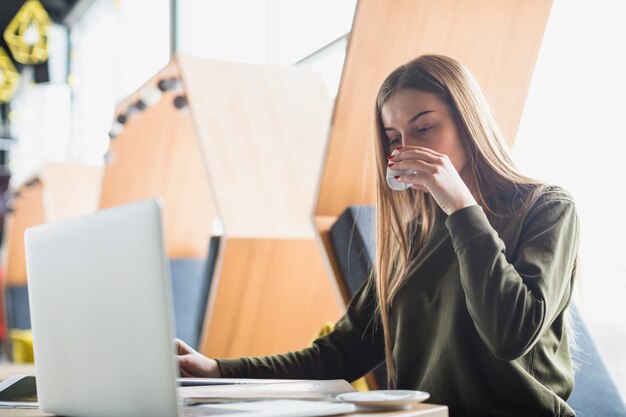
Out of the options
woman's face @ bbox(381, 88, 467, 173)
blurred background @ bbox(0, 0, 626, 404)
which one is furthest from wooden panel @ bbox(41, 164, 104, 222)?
woman's face @ bbox(381, 88, 467, 173)

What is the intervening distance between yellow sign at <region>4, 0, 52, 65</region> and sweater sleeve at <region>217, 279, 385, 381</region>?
23.2 feet

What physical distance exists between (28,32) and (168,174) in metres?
5.00

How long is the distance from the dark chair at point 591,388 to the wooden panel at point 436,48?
1.99 feet

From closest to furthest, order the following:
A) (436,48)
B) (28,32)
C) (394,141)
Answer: (394,141), (436,48), (28,32)

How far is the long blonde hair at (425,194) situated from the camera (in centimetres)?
122

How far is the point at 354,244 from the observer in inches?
66.5

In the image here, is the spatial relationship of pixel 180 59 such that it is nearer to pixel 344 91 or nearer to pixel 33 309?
pixel 344 91

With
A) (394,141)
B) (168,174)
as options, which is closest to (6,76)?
(168,174)

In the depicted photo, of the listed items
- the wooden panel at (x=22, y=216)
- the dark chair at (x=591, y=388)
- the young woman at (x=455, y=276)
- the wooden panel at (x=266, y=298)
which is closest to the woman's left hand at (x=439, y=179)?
the young woman at (x=455, y=276)

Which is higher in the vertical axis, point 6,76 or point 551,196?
point 6,76

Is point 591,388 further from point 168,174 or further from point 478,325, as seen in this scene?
point 168,174

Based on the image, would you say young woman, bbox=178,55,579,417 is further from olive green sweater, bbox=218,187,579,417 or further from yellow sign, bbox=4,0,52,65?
yellow sign, bbox=4,0,52,65

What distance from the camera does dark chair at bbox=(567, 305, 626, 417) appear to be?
4.40 ft

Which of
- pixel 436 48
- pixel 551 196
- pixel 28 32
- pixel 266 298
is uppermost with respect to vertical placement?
pixel 28 32
